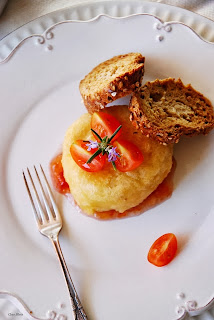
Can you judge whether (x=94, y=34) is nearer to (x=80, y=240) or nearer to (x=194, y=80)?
(x=194, y=80)

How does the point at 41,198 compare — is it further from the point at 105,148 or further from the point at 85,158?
the point at 105,148

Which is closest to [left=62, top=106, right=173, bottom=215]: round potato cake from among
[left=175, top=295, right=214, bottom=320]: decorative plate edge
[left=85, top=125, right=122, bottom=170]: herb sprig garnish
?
[left=85, top=125, right=122, bottom=170]: herb sprig garnish

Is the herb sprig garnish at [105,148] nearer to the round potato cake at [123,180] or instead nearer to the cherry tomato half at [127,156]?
the cherry tomato half at [127,156]

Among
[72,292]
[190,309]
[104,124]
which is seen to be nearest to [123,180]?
[104,124]

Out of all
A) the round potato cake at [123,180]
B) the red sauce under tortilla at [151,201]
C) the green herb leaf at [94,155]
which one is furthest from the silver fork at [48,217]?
the green herb leaf at [94,155]

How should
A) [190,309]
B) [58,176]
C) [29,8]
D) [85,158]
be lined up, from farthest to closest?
[29,8] → [58,176] → [85,158] → [190,309]

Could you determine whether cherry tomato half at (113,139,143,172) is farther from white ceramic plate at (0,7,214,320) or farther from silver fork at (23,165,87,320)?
silver fork at (23,165,87,320)
